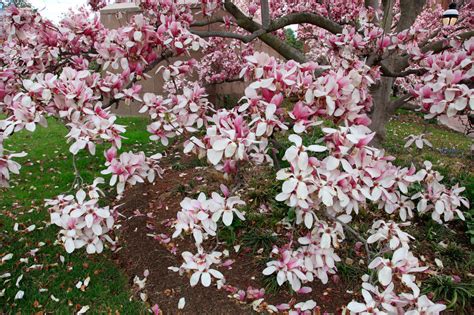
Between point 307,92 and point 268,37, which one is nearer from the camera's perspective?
point 307,92

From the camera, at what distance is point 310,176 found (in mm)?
1417

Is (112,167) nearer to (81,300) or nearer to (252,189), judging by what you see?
(81,300)

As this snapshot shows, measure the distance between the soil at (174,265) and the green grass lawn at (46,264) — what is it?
6.2 inches

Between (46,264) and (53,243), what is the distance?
1.13 ft


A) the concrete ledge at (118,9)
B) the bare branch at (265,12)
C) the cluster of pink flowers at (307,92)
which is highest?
the bare branch at (265,12)

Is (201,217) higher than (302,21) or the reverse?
the reverse

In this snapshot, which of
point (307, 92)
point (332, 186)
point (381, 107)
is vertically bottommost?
point (381, 107)

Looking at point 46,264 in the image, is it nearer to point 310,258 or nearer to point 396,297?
point 310,258

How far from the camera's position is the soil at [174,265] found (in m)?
2.61

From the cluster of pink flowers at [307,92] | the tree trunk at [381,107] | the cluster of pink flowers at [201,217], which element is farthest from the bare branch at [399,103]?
the cluster of pink flowers at [201,217]

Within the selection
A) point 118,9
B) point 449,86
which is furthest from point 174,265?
point 118,9

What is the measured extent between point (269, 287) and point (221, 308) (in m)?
0.35

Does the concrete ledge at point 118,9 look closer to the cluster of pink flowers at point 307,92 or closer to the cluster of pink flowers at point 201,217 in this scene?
the cluster of pink flowers at point 307,92

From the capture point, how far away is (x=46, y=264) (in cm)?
302
